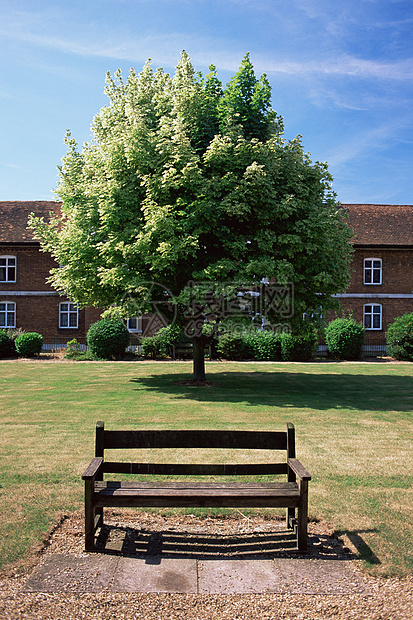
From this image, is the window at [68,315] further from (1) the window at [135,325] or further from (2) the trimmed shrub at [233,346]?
(2) the trimmed shrub at [233,346]

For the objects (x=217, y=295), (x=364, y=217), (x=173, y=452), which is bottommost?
(x=173, y=452)

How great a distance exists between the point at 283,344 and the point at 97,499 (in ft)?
74.1

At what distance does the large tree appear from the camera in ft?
45.2

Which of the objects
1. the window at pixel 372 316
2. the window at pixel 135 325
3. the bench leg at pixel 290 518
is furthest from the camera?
the window at pixel 372 316

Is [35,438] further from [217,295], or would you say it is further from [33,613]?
[217,295]

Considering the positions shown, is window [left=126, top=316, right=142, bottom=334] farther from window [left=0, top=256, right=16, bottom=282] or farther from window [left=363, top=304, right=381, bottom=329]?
window [left=363, top=304, right=381, bottom=329]

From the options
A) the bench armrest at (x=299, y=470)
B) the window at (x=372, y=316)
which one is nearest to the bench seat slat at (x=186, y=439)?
the bench armrest at (x=299, y=470)

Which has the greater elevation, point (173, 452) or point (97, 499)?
point (97, 499)

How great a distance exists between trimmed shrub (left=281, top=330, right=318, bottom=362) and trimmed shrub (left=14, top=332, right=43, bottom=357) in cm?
1289

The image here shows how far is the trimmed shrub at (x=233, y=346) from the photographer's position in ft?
86.1

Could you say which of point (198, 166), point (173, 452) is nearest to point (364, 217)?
point (198, 166)

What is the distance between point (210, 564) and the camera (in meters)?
4.27

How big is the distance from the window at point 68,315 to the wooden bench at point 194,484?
27846mm

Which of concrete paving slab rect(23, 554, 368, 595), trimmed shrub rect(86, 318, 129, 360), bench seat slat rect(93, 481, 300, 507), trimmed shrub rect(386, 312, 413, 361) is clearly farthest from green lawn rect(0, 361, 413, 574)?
trimmed shrub rect(386, 312, 413, 361)
